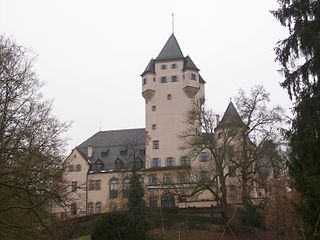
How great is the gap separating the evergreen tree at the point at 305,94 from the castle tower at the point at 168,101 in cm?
4094

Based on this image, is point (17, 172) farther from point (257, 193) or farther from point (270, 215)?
point (257, 193)

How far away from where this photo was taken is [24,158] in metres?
14.8

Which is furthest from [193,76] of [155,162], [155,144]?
[155,162]

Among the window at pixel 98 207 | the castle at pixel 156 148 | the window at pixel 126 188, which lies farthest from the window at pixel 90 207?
the window at pixel 126 188

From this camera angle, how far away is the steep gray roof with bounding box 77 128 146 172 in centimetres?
6462

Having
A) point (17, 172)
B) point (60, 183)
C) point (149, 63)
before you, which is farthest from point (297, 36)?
point (149, 63)

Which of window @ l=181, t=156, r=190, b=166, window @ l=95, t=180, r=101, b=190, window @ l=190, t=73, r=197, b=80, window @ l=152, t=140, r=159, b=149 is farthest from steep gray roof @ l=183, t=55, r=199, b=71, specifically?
window @ l=95, t=180, r=101, b=190

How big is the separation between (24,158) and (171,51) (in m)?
51.9

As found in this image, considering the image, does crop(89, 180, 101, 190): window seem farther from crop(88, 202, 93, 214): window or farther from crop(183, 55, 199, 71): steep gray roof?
crop(183, 55, 199, 71): steep gray roof

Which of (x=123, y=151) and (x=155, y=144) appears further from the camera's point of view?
(x=123, y=151)

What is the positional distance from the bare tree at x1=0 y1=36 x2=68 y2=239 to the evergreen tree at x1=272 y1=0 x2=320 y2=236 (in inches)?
285

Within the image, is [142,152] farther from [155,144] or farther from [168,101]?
[168,101]

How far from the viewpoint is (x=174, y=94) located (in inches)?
2469

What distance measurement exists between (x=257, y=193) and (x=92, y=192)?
1841 cm
